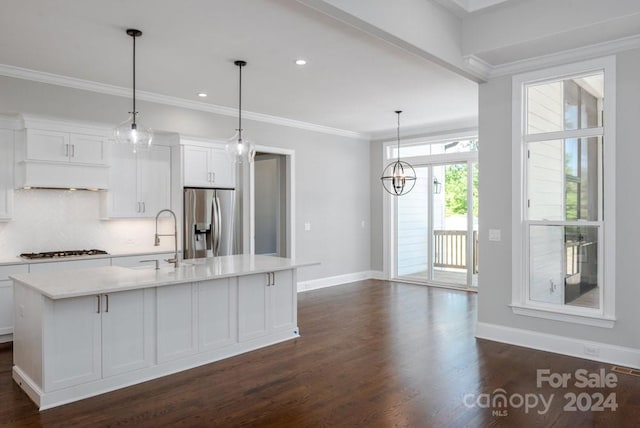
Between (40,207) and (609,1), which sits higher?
(609,1)

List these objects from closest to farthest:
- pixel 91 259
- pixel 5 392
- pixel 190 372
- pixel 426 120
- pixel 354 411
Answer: pixel 354 411 < pixel 5 392 < pixel 190 372 < pixel 91 259 < pixel 426 120

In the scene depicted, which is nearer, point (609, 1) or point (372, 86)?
point (609, 1)

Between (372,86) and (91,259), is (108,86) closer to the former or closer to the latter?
(91,259)

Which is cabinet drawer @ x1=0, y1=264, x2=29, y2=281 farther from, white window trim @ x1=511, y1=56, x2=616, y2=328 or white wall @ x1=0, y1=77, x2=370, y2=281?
white window trim @ x1=511, y1=56, x2=616, y2=328

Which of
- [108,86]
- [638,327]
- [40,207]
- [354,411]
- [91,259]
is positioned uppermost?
[108,86]

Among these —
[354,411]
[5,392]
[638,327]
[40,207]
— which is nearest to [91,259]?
[40,207]

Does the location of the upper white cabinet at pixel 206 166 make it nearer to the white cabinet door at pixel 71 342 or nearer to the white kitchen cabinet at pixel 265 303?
the white kitchen cabinet at pixel 265 303

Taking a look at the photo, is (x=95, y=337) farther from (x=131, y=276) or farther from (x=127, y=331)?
(x=131, y=276)

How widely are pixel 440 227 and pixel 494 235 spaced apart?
3366 millimetres

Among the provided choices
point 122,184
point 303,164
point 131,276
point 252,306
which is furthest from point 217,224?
point 131,276

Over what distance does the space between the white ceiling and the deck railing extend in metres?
2.42

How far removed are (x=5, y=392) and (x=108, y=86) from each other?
10.9 ft

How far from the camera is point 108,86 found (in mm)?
5102

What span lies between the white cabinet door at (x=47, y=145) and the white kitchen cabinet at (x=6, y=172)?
293mm
